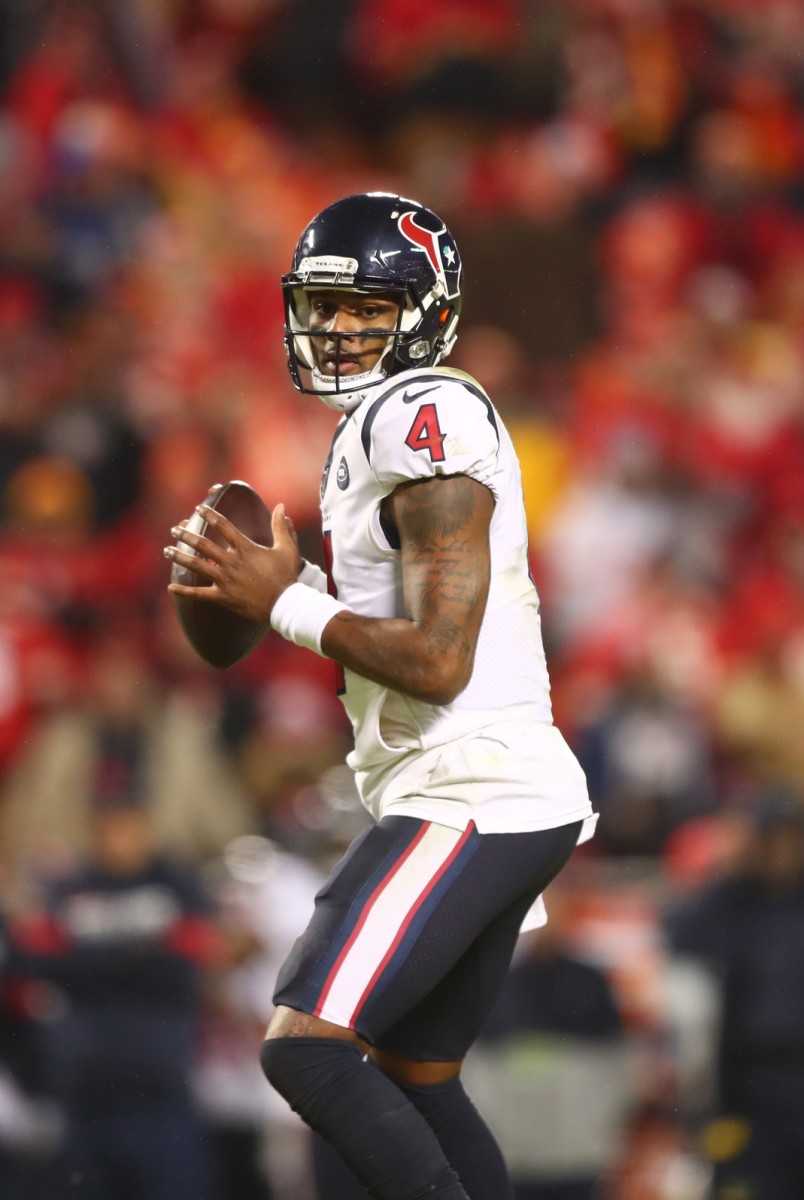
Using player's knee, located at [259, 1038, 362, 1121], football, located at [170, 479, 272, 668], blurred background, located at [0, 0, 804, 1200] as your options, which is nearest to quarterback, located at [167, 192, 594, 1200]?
player's knee, located at [259, 1038, 362, 1121]

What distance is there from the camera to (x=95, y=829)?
630 centimetres

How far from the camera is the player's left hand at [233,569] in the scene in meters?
3.14

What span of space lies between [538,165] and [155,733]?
15.9 ft

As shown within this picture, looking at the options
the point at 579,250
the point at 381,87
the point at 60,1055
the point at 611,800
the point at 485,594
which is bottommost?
the point at 60,1055

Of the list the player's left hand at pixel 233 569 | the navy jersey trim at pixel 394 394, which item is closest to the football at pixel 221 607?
the player's left hand at pixel 233 569

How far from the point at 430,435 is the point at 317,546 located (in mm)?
4787

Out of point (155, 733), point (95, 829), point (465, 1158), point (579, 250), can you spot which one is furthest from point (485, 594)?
point (579, 250)

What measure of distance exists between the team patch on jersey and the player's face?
19 cm

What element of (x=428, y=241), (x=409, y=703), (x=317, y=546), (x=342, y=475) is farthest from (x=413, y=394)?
(x=317, y=546)

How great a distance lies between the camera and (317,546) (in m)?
7.84

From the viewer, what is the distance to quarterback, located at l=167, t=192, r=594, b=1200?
9.73 ft

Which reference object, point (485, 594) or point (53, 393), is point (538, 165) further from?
point (485, 594)

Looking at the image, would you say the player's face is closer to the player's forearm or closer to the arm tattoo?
the arm tattoo

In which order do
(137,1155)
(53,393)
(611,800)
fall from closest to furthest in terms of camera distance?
(137,1155) → (611,800) → (53,393)
